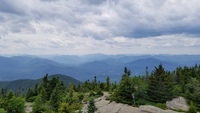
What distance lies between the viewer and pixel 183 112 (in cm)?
5562

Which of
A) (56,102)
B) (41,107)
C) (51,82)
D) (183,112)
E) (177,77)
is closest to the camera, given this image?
A: (183,112)

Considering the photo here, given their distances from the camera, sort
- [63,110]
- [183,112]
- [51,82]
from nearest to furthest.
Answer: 1. [63,110]
2. [183,112]
3. [51,82]

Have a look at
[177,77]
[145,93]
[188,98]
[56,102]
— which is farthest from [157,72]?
[177,77]

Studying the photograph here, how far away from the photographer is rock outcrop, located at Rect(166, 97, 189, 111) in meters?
60.5

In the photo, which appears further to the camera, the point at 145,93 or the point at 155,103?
the point at 145,93

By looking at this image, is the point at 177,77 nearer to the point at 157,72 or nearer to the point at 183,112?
the point at 157,72

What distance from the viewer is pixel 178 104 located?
63031 mm

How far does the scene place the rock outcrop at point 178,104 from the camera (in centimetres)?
6051

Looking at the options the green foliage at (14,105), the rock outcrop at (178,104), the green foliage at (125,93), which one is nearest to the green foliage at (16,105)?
the green foliage at (14,105)

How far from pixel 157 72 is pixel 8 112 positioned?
151 feet

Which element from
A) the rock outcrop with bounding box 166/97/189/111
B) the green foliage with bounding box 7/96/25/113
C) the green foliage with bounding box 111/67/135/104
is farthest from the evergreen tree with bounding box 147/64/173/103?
the green foliage with bounding box 7/96/25/113

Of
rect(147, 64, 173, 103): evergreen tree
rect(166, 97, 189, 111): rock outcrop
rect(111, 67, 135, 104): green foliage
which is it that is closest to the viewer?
rect(166, 97, 189, 111): rock outcrop

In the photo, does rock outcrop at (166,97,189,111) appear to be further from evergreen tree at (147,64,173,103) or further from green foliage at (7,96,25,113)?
green foliage at (7,96,25,113)

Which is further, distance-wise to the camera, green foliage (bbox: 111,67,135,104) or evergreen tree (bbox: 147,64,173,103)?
evergreen tree (bbox: 147,64,173,103)
